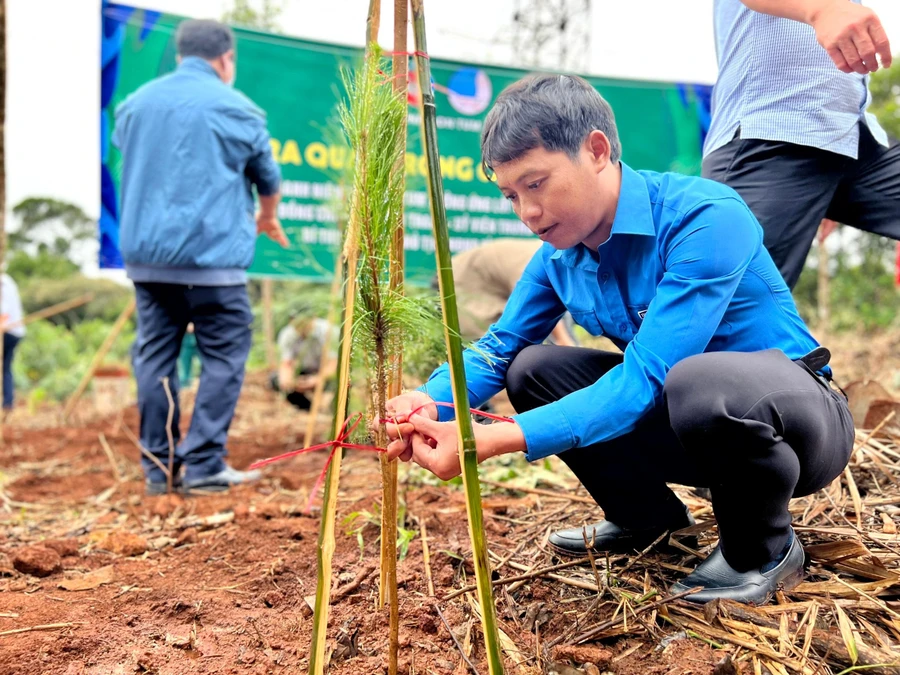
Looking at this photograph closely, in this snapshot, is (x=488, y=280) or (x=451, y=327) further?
(x=488, y=280)

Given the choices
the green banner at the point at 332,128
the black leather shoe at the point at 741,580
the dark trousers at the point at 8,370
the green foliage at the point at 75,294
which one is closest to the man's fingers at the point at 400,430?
the black leather shoe at the point at 741,580

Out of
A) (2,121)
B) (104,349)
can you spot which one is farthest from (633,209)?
(2,121)

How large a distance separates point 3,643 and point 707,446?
63.0 inches

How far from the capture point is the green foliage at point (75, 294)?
19.2 meters

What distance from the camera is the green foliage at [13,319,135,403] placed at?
28.6 ft

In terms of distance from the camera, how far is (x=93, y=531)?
2754mm

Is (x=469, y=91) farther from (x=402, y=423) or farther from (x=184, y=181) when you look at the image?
(x=402, y=423)

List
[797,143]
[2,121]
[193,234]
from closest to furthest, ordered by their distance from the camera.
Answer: [797,143]
[193,234]
[2,121]

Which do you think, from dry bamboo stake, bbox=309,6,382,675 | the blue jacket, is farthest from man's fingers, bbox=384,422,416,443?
the blue jacket

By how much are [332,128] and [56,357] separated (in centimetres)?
898

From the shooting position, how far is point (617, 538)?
1.91 m

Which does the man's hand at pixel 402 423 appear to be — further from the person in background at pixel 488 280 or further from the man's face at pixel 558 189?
the person in background at pixel 488 280

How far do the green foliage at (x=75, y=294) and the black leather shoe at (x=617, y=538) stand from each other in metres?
18.4

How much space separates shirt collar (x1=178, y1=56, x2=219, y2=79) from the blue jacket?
71 mm
